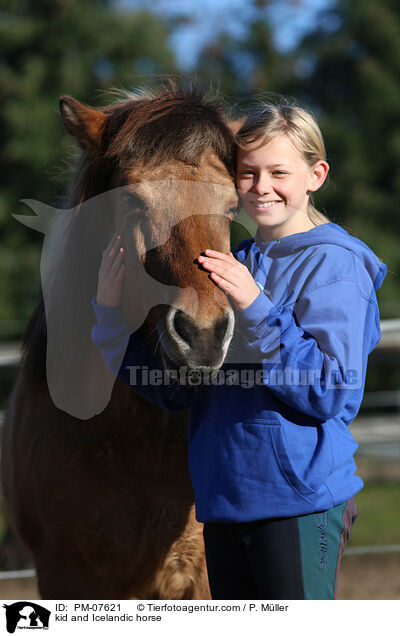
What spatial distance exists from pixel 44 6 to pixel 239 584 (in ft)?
31.9

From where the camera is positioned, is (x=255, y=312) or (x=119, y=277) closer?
(x=255, y=312)

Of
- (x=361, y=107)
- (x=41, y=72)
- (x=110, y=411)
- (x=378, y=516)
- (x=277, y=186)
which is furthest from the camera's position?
(x=361, y=107)

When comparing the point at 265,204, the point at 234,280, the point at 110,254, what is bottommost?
the point at 234,280

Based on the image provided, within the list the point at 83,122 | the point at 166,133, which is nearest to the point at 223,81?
the point at 83,122

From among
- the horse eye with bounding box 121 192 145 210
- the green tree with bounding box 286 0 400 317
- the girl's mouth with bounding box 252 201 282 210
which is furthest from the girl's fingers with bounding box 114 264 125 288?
the green tree with bounding box 286 0 400 317

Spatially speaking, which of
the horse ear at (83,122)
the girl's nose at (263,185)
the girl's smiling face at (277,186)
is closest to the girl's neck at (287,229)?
the girl's smiling face at (277,186)

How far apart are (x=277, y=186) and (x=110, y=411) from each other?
0.94 m

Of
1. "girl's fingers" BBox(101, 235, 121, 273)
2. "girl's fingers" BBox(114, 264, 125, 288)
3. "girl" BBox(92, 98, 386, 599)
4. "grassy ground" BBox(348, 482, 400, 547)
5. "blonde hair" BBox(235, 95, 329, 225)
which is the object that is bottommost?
"grassy ground" BBox(348, 482, 400, 547)

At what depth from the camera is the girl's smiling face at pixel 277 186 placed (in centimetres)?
171

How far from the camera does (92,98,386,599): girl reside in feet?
4.98

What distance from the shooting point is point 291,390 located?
4.88 feet
